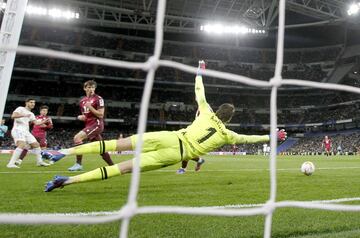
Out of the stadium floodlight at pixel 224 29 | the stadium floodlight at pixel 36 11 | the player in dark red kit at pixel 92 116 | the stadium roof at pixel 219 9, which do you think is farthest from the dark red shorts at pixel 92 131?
the stadium floodlight at pixel 224 29

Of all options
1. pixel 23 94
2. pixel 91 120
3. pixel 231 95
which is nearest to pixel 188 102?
pixel 231 95

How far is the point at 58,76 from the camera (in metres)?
36.1

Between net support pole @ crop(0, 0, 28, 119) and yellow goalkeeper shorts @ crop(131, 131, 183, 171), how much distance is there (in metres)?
1.52

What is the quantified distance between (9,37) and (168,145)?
2.15 meters

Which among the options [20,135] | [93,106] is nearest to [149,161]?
[93,106]

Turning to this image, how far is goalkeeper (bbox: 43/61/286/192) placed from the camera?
409 cm

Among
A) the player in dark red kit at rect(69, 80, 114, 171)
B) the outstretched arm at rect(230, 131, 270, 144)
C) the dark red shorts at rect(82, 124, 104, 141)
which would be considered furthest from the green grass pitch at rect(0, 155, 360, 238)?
the dark red shorts at rect(82, 124, 104, 141)

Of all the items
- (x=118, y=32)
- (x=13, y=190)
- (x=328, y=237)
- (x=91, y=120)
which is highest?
(x=118, y=32)

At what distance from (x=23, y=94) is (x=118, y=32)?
11.5 metres

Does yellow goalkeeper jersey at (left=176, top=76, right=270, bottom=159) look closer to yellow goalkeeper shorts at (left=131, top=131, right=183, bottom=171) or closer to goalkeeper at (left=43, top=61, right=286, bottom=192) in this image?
goalkeeper at (left=43, top=61, right=286, bottom=192)

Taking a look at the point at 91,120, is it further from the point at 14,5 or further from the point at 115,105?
the point at 115,105

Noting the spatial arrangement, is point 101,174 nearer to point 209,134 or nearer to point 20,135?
point 209,134

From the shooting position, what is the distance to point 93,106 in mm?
6609

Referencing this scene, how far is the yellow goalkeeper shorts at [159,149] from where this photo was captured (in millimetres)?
4133
